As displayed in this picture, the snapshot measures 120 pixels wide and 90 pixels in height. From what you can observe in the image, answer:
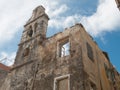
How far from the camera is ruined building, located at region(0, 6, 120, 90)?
34.7ft

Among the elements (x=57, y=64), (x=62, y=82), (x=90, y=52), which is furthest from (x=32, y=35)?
(x=62, y=82)

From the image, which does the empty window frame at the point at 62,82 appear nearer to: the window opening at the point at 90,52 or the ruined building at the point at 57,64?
the ruined building at the point at 57,64

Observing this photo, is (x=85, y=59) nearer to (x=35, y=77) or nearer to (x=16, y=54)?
(x=35, y=77)

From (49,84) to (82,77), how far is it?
8.04 ft

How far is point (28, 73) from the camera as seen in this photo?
13.3 metres

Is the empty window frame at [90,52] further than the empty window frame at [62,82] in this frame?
Yes

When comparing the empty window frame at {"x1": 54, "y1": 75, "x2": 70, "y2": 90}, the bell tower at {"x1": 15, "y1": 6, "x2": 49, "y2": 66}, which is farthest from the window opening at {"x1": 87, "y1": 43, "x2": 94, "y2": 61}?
the bell tower at {"x1": 15, "y1": 6, "x2": 49, "y2": 66}

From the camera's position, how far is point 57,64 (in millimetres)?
11688

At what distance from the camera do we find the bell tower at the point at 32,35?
14.7 m

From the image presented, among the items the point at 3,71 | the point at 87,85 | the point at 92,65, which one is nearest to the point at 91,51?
the point at 92,65

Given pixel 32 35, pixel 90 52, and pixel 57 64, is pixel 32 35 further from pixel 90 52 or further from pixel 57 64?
pixel 90 52

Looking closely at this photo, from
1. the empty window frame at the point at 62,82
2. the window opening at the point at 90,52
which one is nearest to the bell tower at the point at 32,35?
the empty window frame at the point at 62,82

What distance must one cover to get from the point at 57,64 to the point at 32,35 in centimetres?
556

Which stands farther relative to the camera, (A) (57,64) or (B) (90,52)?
(B) (90,52)
